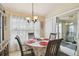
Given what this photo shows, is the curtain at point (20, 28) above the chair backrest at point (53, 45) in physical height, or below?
above

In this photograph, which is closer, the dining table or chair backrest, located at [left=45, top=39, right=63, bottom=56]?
chair backrest, located at [left=45, top=39, right=63, bottom=56]

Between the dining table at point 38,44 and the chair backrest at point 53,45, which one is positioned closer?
the chair backrest at point 53,45

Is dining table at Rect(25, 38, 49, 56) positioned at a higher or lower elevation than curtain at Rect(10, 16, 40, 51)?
lower

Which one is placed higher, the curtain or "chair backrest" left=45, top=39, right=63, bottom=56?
the curtain

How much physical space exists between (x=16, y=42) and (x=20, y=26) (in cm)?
36

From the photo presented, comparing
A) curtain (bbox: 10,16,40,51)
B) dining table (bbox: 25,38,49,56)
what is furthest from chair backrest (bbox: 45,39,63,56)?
curtain (bbox: 10,16,40,51)

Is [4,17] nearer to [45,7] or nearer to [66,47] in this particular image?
[45,7]

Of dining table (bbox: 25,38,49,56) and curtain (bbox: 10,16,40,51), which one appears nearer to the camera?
curtain (bbox: 10,16,40,51)

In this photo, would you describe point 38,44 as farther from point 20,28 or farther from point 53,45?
point 20,28

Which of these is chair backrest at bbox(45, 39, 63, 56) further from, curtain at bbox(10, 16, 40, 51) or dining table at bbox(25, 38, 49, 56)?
curtain at bbox(10, 16, 40, 51)

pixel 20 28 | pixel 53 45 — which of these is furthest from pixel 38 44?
pixel 20 28

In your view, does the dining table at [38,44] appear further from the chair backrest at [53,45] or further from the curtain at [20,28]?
the curtain at [20,28]

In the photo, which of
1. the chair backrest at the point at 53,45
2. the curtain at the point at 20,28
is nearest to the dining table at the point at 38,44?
the chair backrest at the point at 53,45

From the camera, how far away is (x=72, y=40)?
6.64 ft
